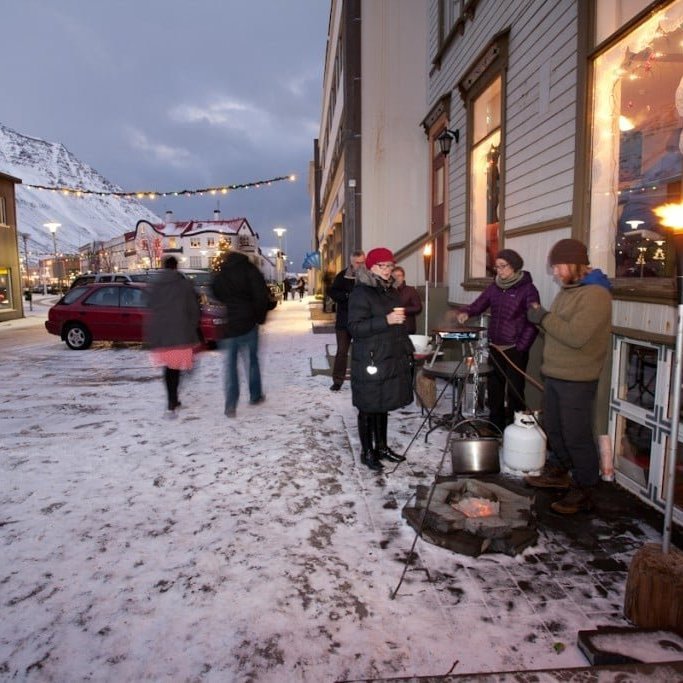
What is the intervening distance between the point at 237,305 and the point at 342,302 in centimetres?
147

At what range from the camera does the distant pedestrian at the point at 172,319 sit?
21.5ft

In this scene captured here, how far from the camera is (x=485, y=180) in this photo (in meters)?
8.34

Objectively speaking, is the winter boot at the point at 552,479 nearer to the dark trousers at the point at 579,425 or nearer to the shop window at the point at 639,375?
the dark trousers at the point at 579,425

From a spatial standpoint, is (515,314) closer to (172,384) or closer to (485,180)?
(485,180)

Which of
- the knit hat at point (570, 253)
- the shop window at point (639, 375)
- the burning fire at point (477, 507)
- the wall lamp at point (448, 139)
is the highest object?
the wall lamp at point (448, 139)

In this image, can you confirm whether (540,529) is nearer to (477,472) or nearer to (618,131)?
(477,472)

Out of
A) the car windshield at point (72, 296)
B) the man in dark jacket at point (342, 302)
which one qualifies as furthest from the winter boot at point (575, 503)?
the car windshield at point (72, 296)

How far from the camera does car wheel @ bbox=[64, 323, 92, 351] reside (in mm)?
13281

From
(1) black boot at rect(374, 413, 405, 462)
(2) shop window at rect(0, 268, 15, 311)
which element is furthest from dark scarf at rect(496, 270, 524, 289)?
(2) shop window at rect(0, 268, 15, 311)

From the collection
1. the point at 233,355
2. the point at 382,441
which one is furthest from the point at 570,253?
the point at 233,355

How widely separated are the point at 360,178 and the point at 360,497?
12.1 metres

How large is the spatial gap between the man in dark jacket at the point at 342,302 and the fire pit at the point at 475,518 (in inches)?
115

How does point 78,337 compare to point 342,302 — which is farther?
point 78,337

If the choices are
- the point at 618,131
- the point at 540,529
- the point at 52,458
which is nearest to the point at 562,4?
the point at 618,131
